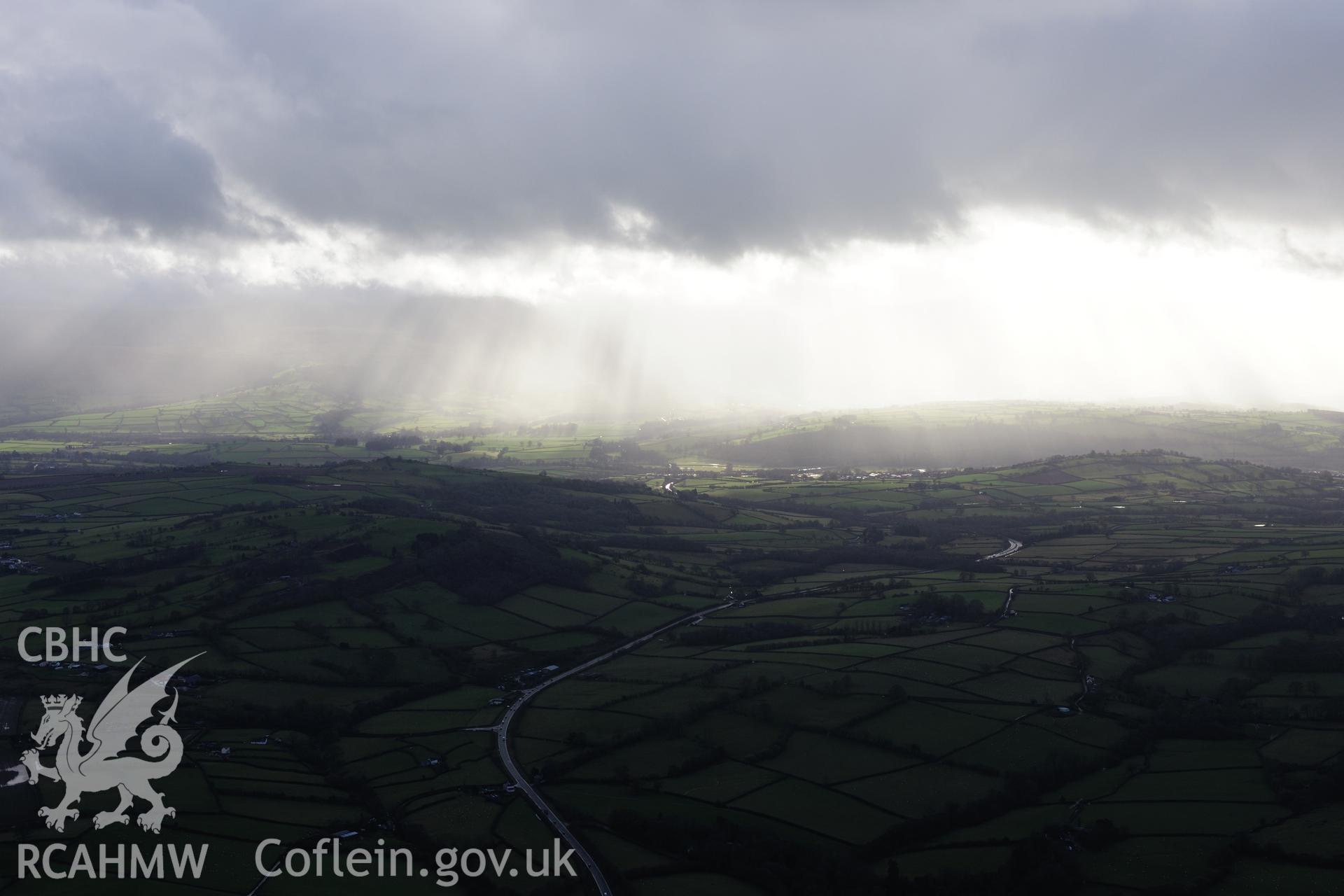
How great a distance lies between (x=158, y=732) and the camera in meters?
68.1

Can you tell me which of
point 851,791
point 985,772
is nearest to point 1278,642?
point 985,772

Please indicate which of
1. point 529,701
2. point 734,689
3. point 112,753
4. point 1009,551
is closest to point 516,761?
point 529,701

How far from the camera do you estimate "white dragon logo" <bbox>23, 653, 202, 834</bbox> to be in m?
54.9

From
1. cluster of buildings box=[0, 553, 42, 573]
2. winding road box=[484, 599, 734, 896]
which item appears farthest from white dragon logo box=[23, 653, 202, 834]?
cluster of buildings box=[0, 553, 42, 573]

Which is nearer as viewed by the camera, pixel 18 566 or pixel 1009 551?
pixel 18 566

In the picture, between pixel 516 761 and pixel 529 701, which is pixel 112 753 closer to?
pixel 516 761

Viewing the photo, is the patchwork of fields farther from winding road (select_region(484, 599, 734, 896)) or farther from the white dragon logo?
the white dragon logo

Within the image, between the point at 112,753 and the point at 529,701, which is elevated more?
the point at 112,753

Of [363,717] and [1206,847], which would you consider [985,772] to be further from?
[363,717]

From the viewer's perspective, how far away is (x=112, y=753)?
64.6 meters

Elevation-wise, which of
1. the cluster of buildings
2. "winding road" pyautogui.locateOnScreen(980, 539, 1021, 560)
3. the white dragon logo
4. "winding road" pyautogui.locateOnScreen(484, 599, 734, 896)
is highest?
the cluster of buildings

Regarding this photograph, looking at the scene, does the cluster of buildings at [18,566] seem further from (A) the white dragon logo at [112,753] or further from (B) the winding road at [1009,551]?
(B) the winding road at [1009,551]

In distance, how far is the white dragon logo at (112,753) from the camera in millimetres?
54875

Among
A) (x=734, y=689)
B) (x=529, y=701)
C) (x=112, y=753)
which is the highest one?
(x=734, y=689)
